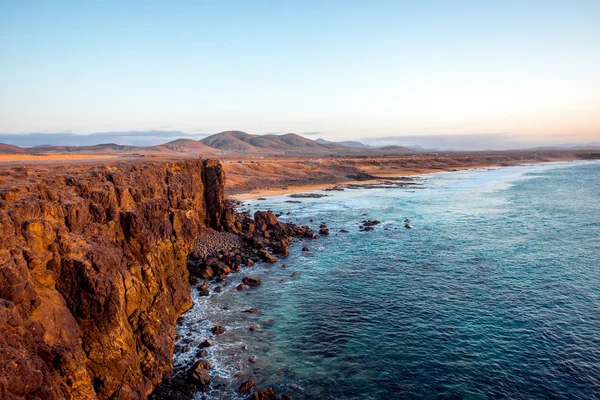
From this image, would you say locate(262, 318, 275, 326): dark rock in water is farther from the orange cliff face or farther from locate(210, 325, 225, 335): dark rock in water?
the orange cliff face

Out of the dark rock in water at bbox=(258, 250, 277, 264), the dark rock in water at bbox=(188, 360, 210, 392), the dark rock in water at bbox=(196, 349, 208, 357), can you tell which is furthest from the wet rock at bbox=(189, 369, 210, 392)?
the dark rock in water at bbox=(258, 250, 277, 264)

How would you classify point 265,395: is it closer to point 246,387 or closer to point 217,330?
point 246,387

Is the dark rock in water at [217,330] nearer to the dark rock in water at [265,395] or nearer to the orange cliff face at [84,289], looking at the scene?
the orange cliff face at [84,289]

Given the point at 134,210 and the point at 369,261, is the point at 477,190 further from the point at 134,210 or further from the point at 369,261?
the point at 134,210

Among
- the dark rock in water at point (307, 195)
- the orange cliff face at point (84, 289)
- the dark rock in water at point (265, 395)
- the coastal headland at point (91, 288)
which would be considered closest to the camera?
the orange cliff face at point (84, 289)

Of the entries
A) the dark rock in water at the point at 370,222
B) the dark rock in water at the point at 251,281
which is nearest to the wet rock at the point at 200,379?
the dark rock in water at the point at 251,281

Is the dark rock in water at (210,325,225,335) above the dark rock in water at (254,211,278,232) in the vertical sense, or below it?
below
